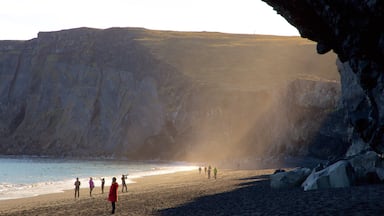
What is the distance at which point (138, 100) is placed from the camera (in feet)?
323

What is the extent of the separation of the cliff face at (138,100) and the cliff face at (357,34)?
53.0m

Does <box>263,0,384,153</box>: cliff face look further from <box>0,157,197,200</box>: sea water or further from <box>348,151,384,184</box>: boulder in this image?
<box>0,157,197,200</box>: sea water

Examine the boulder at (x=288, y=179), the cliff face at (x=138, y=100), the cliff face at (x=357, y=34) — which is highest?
the cliff face at (x=138, y=100)

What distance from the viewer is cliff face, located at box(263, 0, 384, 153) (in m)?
8.97

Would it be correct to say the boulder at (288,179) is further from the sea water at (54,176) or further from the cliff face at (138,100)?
the cliff face at (138,100)

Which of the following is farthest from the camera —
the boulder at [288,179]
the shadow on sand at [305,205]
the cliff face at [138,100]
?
the cliff face at [138,100]

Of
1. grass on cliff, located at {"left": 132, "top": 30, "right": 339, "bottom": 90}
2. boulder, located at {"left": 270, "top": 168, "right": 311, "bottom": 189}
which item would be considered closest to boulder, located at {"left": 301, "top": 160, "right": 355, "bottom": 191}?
boulder, located at {"left": 270, "top": 168, "right": 311, "bottom": 189}

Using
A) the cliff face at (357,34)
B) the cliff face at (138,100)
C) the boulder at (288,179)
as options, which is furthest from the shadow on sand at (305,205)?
the cliff face at (138,100)

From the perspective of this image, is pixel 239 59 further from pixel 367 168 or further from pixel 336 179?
pixel 336 179

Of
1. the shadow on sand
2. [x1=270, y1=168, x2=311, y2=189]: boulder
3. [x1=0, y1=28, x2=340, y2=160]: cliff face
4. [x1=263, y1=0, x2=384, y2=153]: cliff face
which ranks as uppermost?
[x1=0, y1=28, x2=340, y2=160]: cliff face

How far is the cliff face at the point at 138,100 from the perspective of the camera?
3238 inches

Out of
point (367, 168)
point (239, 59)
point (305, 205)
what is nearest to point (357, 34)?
point (305, 205)

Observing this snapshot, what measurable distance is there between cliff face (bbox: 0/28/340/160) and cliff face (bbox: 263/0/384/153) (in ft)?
174

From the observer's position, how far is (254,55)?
372ft
